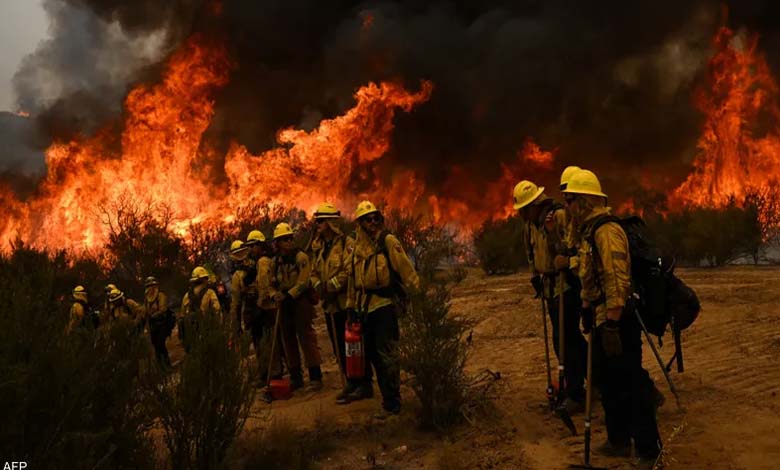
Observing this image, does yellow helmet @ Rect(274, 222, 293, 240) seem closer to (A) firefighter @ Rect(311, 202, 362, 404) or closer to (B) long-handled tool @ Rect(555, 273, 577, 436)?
(A) firefighter @ Rect(311, 202, 362, 404)

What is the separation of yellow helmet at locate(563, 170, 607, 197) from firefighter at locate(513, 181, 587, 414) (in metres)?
1.05

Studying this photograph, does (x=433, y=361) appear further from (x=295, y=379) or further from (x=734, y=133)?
(x=734, y=133)

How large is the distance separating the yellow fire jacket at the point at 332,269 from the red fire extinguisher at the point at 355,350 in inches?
10.9

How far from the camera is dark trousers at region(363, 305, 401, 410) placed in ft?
20.1

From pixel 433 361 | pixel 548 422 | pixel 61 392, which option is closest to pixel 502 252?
pixel 548 422

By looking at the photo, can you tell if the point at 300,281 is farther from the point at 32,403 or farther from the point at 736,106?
the point at 736,106

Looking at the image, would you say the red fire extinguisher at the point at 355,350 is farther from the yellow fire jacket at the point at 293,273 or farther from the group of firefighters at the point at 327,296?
the yellow fire jacket at the point at 293,273

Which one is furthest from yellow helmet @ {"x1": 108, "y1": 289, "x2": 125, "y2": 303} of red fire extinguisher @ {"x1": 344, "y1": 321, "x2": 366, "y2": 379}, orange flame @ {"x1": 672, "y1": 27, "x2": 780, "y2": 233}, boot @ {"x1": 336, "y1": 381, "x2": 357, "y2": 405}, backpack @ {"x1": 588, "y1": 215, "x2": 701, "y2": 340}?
orange flame @ {"x1": 672, "y1": 27, "x2": 780, "y2": 233}

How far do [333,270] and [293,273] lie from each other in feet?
Result: 3.87

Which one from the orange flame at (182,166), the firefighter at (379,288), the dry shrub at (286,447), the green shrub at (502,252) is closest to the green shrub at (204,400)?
the dry shrub at (286,447)

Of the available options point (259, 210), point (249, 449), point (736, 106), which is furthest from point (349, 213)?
point (249, 449)

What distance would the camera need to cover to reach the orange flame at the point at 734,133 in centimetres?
3731

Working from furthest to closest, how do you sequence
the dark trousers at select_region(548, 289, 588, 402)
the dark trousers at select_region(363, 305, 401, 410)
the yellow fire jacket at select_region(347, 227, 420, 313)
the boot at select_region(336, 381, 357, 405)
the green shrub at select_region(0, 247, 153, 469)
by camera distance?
the boot at select_region(336, 381, 357, 405) → the yellow fire jacket at select_region(347, 227, 420, 313) → the dark trousers at select_region(363, 305, 401, 410) → the dark trousers at select_region(548, 289, 588, 402) → the green shrub at select_region(0, 247, 153, 469)

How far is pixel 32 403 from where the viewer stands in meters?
3.12
